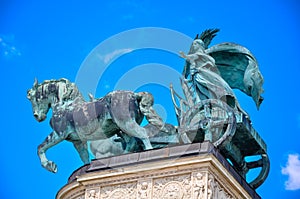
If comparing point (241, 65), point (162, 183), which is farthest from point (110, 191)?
point (241, 65)

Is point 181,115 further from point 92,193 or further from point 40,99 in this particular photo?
point 40,99

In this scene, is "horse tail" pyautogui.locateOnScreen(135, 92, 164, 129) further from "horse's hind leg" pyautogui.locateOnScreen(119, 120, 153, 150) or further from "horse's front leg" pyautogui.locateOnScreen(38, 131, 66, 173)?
"horse's front leg" pyautogui.locateOnScreen(38, 131, 66, 173)

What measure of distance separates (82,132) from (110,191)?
1985 millimetres

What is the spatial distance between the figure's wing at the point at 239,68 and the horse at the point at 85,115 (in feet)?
7.94

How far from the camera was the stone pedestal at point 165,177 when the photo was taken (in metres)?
20.8

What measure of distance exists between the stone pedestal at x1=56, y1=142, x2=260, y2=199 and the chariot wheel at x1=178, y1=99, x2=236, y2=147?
2.56 ft

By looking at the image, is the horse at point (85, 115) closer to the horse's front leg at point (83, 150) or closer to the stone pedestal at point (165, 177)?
the horse's front leg at point (83, 150)

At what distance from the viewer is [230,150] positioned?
2278cm

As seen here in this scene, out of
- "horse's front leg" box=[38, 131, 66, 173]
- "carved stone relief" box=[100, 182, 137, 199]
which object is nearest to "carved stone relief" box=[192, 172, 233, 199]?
"carved stone relief" box=[100, 182, 137, 199]

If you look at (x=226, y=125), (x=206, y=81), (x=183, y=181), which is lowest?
(x=183, y=181)

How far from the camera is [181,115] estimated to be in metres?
22.8

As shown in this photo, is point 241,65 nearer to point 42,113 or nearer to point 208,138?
point 208,138

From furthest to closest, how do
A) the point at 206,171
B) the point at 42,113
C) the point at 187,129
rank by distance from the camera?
the point at 42,113
the point at 187,129
the point at 206,171

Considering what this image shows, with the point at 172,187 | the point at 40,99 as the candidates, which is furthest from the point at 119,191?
the point at 40,99
